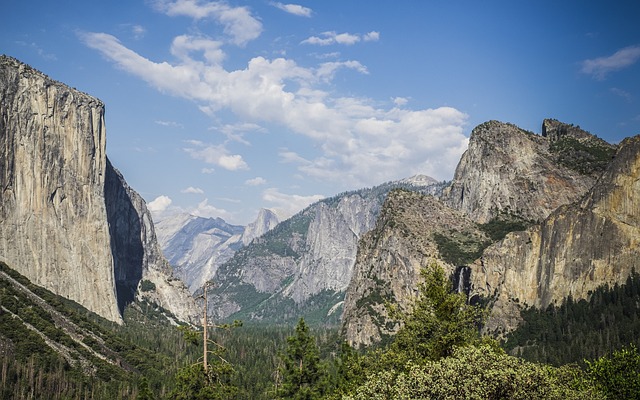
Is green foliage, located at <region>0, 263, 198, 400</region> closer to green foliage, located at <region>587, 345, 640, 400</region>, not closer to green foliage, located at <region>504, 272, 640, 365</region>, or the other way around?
green foliage, located at <region>587, 345, 640, 400</region>

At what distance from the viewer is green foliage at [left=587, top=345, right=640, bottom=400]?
4662 cm

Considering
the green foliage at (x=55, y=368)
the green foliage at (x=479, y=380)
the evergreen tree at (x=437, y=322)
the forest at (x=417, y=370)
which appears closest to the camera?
the green foliage at (x=479, y=380)

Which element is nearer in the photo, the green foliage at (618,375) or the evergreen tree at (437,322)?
the evergreen tree at (437,322)

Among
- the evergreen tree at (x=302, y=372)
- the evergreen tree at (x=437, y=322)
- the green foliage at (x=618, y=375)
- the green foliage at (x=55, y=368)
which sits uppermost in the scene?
the evergreen tree at (x=437, y=322)

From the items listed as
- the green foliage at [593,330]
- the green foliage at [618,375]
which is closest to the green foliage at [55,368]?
the green foliage at [618,375]

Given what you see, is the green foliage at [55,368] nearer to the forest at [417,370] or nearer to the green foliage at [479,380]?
the forest at [417,370]

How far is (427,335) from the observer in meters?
43.7

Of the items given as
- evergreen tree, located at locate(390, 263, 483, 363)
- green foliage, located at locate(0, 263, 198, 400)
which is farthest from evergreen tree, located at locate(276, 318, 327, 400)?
green foliage, located at locate(0, 263, 198, 400)

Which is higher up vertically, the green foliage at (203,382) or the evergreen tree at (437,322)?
the evergreen tree at (437,322)

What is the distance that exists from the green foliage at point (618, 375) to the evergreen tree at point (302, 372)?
101 ft

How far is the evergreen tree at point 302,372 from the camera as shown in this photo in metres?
65.4

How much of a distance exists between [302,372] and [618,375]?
112 ft

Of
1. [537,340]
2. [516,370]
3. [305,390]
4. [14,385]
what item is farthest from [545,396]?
[537,340]

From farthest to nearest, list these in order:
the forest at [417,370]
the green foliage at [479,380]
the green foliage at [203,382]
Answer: the green foliage at [203,382] < the forest at [417,370] < the green foliage at [479,380]
